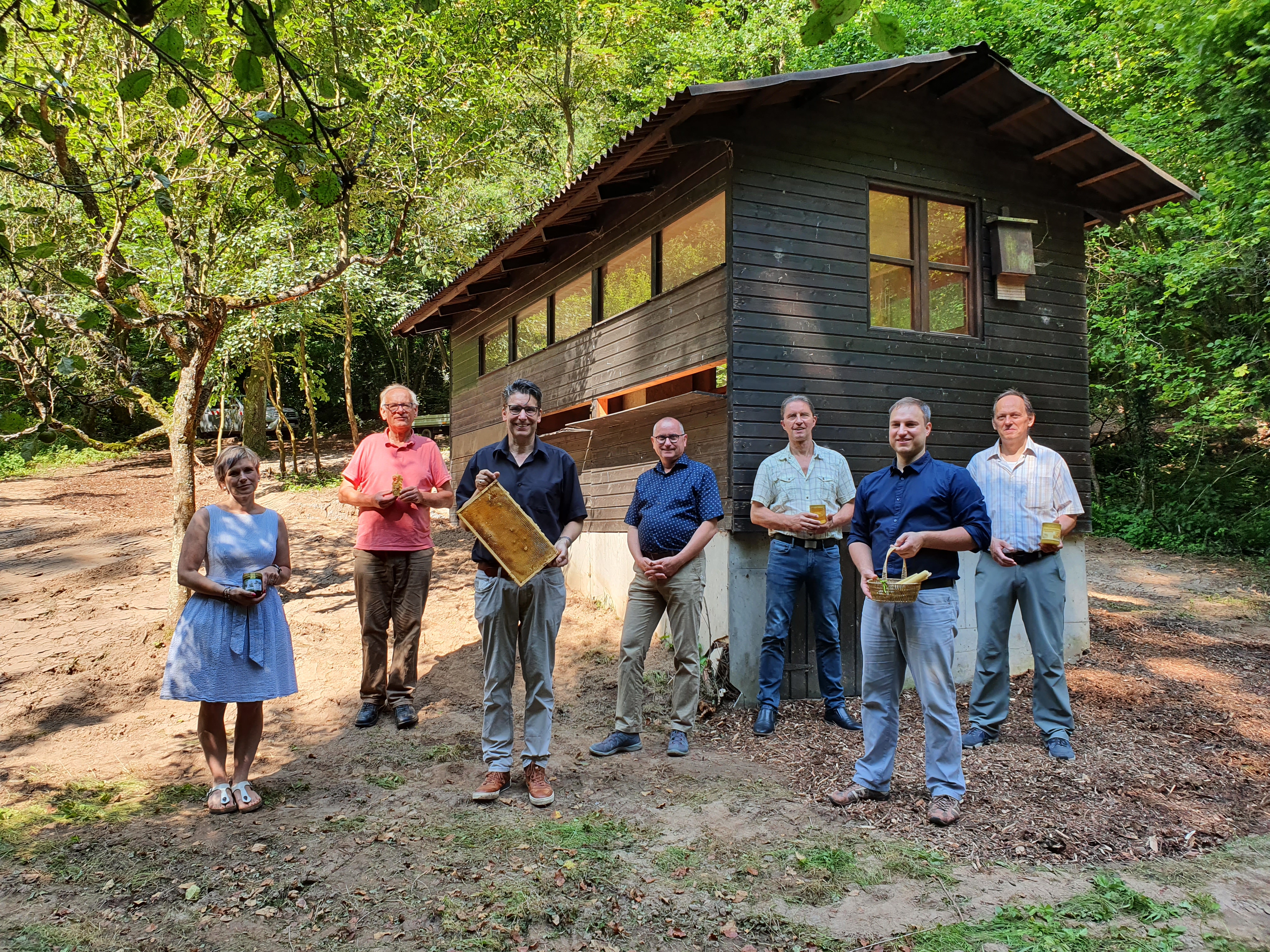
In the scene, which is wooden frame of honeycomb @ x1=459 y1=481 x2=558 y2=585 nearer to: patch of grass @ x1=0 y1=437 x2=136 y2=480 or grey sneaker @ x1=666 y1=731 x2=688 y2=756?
grey sneaker @ x1=666 y1=731 x2=688 y2=756

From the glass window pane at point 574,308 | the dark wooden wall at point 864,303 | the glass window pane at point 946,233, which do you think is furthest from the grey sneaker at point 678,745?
the glass window pane at point 574,308

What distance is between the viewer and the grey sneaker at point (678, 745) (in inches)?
212

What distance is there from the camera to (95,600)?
8.66 meters

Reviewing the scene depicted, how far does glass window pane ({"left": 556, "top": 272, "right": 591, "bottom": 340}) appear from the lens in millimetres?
10586

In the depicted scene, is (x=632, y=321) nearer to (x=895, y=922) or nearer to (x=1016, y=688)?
(x=1016, y=688)

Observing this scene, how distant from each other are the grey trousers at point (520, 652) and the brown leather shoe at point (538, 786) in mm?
38

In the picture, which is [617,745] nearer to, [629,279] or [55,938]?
[55,938]

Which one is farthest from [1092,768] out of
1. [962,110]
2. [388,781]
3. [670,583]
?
[962,110]

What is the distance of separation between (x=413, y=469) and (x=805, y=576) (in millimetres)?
2936

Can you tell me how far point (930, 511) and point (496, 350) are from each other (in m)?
10.8

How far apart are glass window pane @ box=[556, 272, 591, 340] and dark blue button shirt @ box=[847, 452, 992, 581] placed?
262 inches

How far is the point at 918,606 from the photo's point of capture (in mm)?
4203

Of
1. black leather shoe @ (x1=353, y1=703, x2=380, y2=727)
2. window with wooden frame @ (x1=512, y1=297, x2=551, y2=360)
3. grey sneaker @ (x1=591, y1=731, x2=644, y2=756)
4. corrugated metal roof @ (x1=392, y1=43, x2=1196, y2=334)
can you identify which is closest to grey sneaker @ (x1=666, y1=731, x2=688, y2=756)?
grey sneaker @ (x1=591, y1=731, x2=644, y2=756)

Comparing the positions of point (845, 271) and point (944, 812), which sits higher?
point (845, 271)
